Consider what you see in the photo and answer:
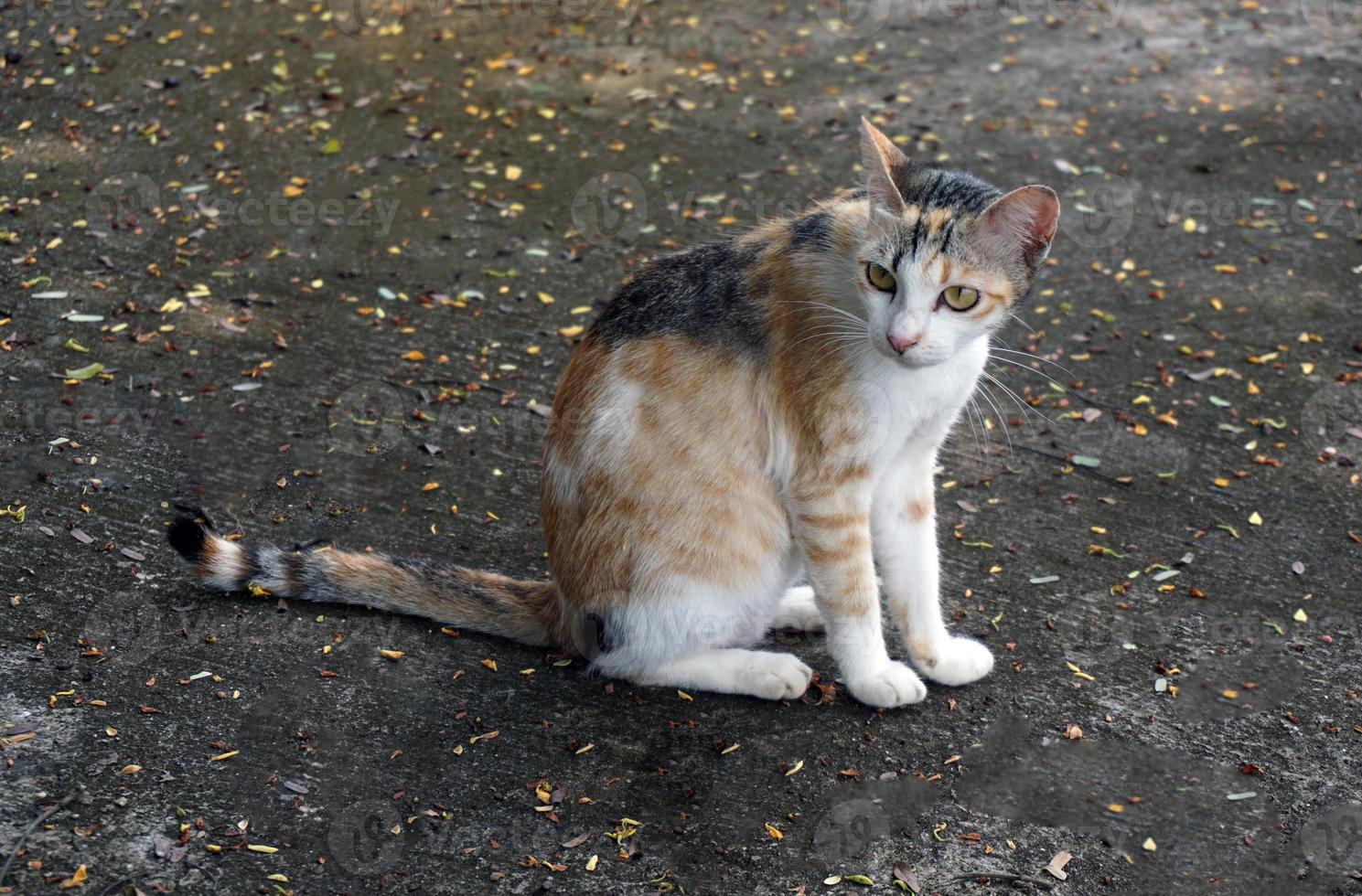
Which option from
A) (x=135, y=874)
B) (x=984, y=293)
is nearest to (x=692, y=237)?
(x=984, y=293)

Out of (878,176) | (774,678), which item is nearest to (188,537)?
(774,678)

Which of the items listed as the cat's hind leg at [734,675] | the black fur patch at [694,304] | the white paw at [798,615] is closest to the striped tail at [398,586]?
the cat's hind leg at [734,675]

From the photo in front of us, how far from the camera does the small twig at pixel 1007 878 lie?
3510mm

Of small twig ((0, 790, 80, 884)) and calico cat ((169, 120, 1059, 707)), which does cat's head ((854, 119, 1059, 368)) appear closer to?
calico cat ((169, 120, 1059, 707))

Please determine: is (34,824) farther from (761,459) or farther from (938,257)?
(938,257)

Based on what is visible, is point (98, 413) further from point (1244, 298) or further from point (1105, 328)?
point (1244, 298)

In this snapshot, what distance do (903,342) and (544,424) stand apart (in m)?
2.33

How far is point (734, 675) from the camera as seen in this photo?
4090mm

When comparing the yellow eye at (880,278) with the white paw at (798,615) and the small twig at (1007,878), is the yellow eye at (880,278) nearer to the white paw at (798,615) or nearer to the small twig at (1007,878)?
the white paw at (798,615)

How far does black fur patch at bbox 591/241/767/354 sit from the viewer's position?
12.7ft

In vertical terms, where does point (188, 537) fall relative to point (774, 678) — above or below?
above

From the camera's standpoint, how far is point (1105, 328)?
610 cm

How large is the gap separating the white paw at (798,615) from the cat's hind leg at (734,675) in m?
0.40

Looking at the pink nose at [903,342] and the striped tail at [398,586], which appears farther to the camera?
the striped tail at [398,586]
